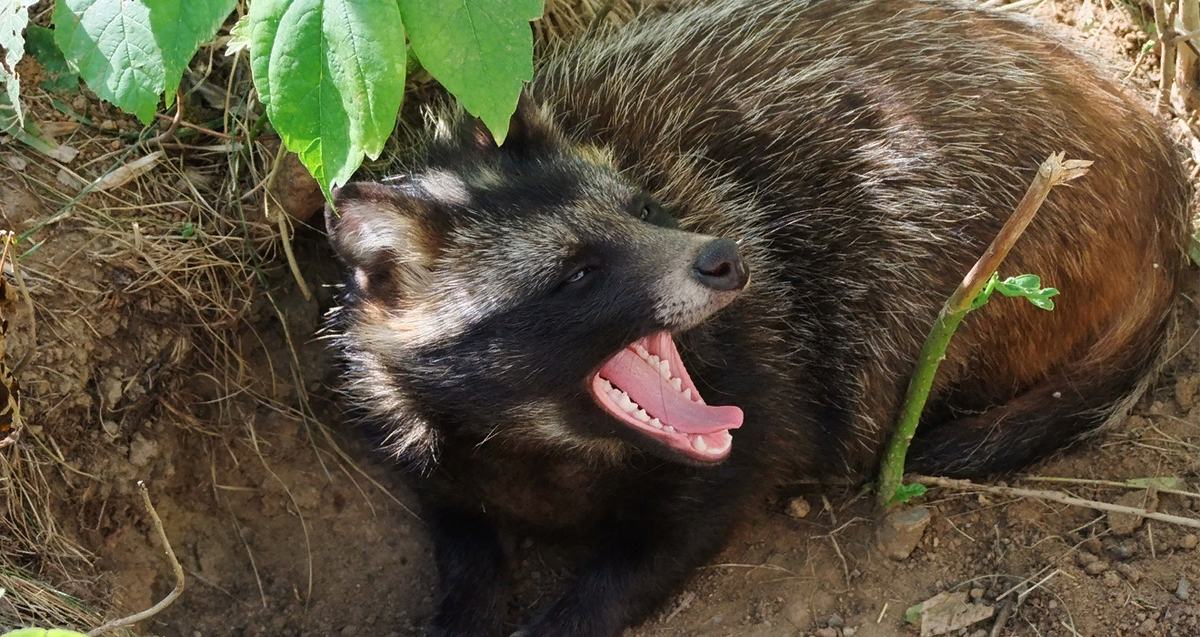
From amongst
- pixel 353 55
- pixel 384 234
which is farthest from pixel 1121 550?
pixel 353 55

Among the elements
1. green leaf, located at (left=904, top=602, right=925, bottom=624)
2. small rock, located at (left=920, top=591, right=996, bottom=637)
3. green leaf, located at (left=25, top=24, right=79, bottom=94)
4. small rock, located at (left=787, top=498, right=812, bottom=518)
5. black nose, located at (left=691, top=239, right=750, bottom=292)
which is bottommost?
small rock, located at (left=787, top=498, right=812, bottom=518)

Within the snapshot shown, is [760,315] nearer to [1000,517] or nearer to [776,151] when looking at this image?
[776,151]

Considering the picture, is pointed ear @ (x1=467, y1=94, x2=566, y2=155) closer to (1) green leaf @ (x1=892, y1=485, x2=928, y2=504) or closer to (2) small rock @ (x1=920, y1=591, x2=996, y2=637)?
(1) green leaf @ (x1=892, y1=485, x2=928, y2=504)

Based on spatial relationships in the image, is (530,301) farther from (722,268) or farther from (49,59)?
(49,59)

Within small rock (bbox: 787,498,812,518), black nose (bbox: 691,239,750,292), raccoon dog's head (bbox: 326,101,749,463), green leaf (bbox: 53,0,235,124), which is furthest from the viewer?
small rock (bbox: 787,498,812,518)

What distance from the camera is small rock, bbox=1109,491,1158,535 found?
414 centimetres

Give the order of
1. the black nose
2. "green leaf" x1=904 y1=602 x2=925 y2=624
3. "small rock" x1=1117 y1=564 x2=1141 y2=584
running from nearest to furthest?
the black nose
"small rock" x1=1117 y1=564 x2=1141 y2=584
"green leaf" x1=904 y1=602 x2=925 y2=624

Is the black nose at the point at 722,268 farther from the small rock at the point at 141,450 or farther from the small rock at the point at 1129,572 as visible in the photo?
the small rock at the point at 141,450

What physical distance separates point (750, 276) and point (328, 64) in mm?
1744

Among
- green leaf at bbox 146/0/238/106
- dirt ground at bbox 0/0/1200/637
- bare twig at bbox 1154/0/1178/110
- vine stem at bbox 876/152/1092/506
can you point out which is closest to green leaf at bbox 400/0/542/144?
green leaf at bbox 146/0/238/106

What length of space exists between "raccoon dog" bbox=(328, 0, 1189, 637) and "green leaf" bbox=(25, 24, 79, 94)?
1360mm

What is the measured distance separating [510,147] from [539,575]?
1883 mm

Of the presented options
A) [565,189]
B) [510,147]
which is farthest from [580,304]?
[510,147]

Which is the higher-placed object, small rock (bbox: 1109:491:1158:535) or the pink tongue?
the pink tongue
